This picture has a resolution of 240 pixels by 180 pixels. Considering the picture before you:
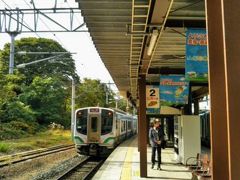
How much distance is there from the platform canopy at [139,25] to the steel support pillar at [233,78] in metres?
2.89

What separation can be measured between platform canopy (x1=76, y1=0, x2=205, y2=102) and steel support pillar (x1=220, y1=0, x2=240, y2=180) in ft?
9.48

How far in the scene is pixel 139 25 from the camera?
27.6 feet

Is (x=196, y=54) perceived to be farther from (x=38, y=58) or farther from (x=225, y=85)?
(x=38, y=58)

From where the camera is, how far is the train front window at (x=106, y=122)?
80.1 ft

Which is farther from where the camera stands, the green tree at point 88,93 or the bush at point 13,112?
the green tree at point 88,93

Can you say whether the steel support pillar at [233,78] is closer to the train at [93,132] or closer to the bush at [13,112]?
the train at [93,132]

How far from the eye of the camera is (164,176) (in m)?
13.4

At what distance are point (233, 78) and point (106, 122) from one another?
70.1 ft

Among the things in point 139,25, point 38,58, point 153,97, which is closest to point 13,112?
point 153,97

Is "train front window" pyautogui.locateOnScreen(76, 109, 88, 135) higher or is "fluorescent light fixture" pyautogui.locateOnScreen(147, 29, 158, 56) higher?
"fluorescent light fixture" pyautogui.locateOnScreen(147, 29, 158, 56)

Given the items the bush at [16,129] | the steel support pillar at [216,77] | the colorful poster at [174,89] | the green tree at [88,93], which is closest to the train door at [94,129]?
the colorful poster at [174,89]

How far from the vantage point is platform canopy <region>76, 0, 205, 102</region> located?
754 cm

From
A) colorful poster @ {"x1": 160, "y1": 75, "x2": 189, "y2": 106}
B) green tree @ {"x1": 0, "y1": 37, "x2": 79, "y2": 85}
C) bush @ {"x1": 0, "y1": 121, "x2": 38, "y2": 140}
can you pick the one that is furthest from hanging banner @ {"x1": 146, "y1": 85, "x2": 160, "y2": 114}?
green tree @ {"x1": 0, "y1": 37, "x2": 79, "y2": 85}

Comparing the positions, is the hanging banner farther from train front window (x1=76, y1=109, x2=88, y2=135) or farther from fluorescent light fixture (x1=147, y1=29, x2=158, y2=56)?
fluorescent light fixture (x1=147, y1=29, x2=158, y2=56)
